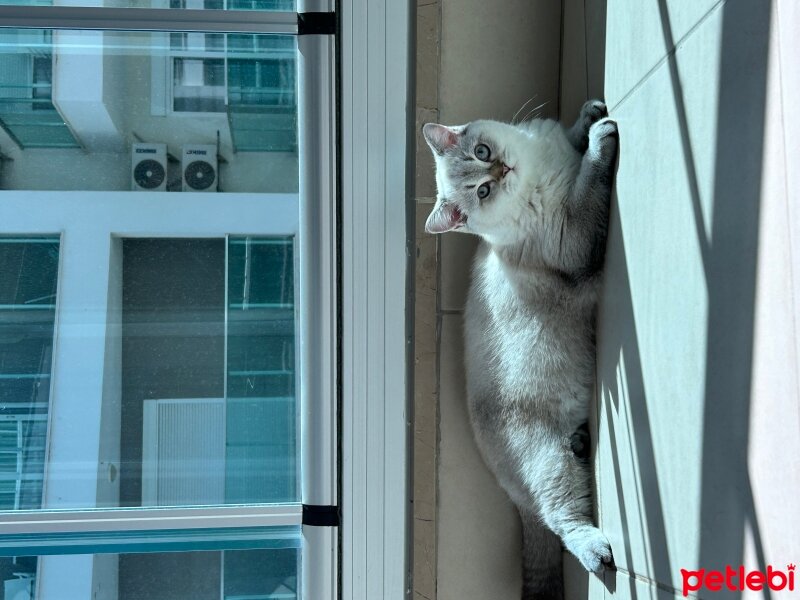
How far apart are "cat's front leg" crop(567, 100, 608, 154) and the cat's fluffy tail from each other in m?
0.89

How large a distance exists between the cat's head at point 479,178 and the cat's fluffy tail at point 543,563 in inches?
28.7

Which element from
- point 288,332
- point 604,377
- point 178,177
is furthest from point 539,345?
point 178,177

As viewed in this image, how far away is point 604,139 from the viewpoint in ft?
4.70

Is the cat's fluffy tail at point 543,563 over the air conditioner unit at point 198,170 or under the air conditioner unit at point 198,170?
under

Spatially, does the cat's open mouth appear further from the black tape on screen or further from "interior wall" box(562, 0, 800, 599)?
the black tape on screen

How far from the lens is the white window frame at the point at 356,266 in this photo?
74.7 inches

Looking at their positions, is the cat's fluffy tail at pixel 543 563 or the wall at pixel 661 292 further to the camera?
the cat's fluffy tail at pixel 543 563

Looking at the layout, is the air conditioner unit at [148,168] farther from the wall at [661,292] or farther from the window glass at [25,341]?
the wall at [661,292]

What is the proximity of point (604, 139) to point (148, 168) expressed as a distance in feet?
4.20

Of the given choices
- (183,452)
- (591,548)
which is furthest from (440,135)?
(183,452)

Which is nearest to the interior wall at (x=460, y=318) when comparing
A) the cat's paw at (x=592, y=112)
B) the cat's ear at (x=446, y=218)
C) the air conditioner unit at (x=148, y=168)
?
the cat's ear at (x=446, y=218)

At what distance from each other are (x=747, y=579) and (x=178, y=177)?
1.70 m

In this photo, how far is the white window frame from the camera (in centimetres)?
190

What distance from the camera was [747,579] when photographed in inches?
37.7
